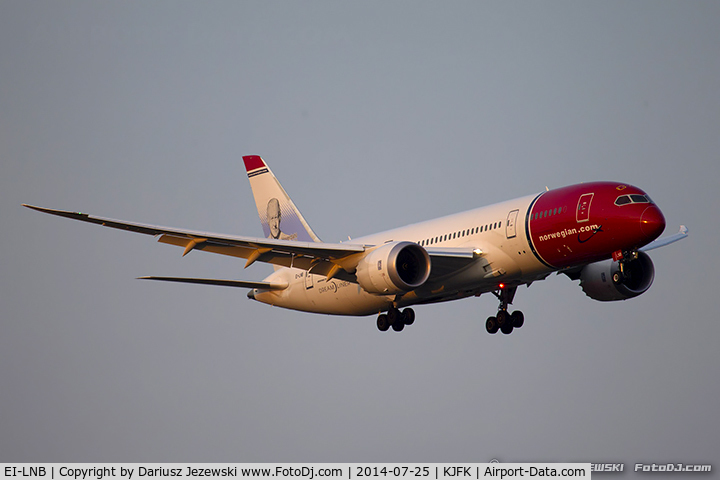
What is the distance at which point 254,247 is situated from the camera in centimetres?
3812

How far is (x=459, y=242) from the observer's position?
3888cm

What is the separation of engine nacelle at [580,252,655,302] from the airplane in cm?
5

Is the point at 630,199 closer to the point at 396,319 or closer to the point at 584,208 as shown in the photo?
the point at 584,208

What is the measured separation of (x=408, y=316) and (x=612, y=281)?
30.4 feet

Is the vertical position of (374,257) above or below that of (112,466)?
above

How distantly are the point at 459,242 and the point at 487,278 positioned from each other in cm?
206

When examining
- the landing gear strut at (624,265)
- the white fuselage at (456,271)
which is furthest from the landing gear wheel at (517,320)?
the landing gear strut at (624,265)

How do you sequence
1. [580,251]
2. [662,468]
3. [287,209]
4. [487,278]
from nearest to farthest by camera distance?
[662,468] < [580,251] < [487,278] < [287,209]

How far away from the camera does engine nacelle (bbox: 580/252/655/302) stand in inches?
1666

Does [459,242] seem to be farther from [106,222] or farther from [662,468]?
[106,222]

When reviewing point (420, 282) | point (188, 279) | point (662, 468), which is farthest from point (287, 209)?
point (662, 468)

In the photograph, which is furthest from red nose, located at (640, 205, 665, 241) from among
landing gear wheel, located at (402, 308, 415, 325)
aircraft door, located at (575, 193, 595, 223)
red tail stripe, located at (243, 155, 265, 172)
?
red tail stripe, located at (243, 155, 265, 172)

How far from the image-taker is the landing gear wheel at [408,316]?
41406 millimetres

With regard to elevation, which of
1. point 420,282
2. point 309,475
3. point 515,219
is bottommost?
point 309,475
